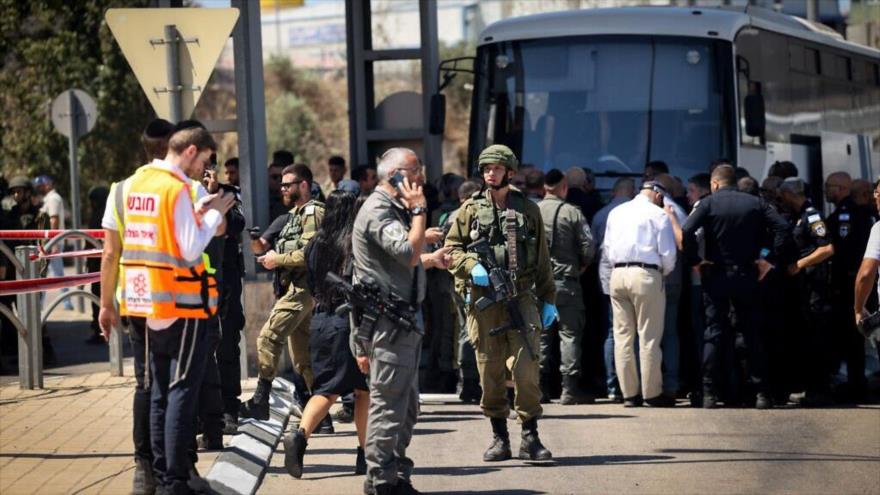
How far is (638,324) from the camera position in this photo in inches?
527

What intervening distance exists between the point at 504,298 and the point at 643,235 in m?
3.07

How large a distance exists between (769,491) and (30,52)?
24921mm

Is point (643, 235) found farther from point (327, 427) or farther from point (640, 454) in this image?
point (327, 427)

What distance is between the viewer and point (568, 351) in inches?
539

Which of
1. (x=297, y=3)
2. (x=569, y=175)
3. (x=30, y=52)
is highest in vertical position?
(x=297, y=3)

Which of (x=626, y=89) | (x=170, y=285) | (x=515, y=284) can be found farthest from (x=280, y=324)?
(x=626, y=89)

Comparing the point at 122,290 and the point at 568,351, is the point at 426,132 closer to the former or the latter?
the point at 568,351

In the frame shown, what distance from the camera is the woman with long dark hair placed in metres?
9.59

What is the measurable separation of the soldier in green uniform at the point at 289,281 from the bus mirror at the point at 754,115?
6.41 meters

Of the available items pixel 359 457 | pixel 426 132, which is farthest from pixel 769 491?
pixel 426 132

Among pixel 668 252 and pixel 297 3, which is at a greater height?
pixel 297 3

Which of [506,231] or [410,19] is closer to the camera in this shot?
[506,231]

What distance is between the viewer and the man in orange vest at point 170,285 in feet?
27.1

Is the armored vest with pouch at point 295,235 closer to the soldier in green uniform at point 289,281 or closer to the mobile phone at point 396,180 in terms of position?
the soldier in green uniform at point 289,281
